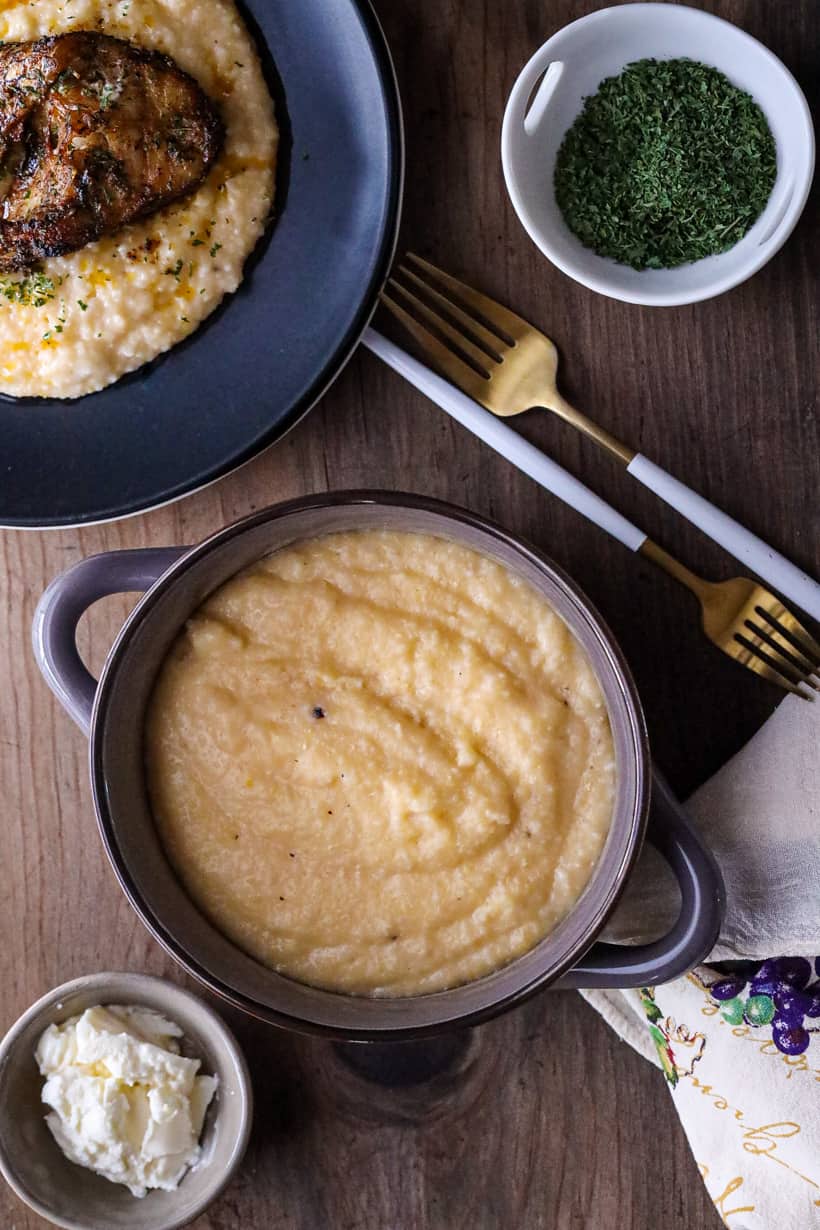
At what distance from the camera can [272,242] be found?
2.25 metres

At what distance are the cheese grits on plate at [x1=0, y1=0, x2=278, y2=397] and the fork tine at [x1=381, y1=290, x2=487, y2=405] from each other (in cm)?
31

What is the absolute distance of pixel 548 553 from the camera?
90.1 inches

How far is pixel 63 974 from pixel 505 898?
1.03m

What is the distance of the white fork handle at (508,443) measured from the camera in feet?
7.23

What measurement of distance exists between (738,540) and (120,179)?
4.47 feet

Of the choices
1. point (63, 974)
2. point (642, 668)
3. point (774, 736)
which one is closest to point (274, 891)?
point (63, 974)

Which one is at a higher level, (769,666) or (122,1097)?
(769,666)

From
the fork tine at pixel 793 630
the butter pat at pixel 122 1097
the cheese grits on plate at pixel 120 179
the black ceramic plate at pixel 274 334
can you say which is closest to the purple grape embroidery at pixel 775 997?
the fork tine at pixel 793 630

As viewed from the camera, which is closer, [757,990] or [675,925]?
[675,925]

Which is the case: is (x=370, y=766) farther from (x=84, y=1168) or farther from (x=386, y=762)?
(x=84, y=1168)

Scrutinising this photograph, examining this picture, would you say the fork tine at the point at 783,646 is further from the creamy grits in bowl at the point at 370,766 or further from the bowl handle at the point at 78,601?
the bowl handle at the point at 78,601

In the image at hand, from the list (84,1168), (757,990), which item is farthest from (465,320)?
(84,1168)

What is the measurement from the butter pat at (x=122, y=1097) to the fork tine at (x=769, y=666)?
1331 mm

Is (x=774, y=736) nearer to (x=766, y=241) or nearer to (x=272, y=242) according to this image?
(x=766, y=241)
